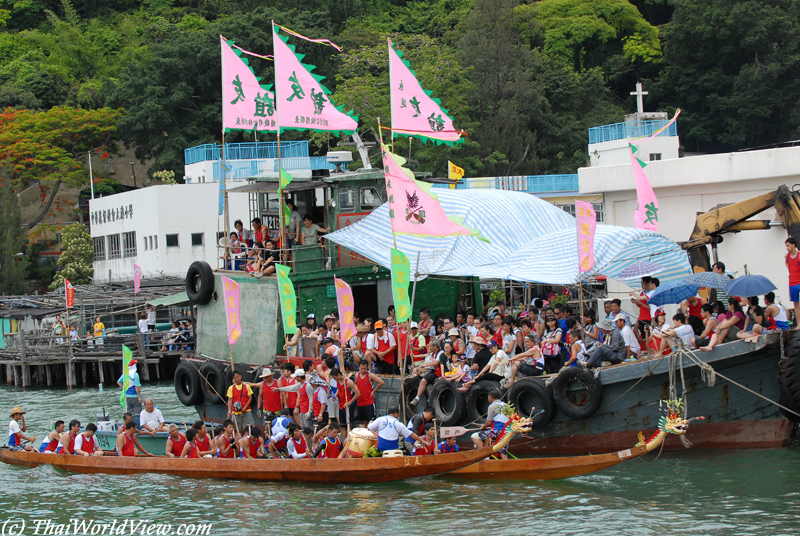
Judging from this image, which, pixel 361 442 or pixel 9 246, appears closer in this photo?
pixel 361 442

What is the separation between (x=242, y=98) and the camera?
60.5 ft

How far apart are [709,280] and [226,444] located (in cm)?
816

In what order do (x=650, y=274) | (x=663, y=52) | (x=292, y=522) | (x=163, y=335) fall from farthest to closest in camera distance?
(x=663, y=52) < (x=163, y=335) < (x=650, y=274) < (x=292, y=522)

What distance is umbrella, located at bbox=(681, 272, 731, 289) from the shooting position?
14242 mm

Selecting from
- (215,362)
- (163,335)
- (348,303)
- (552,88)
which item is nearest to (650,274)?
(348,303)

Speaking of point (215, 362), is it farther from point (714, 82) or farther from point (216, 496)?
point (714, 82)

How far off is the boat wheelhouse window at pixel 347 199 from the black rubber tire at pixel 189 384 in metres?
4.72

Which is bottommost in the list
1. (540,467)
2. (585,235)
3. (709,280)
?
(540,467)

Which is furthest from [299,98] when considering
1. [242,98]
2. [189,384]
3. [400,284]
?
[189,384]

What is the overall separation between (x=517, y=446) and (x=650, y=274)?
5.17 meters

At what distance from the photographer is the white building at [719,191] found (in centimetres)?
2288

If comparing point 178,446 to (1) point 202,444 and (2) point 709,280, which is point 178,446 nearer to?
(1) point 202,444

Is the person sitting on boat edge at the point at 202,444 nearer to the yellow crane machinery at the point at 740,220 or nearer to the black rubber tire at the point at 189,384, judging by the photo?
the black rubber tire at the point at 189,384

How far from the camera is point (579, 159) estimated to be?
158 ft
